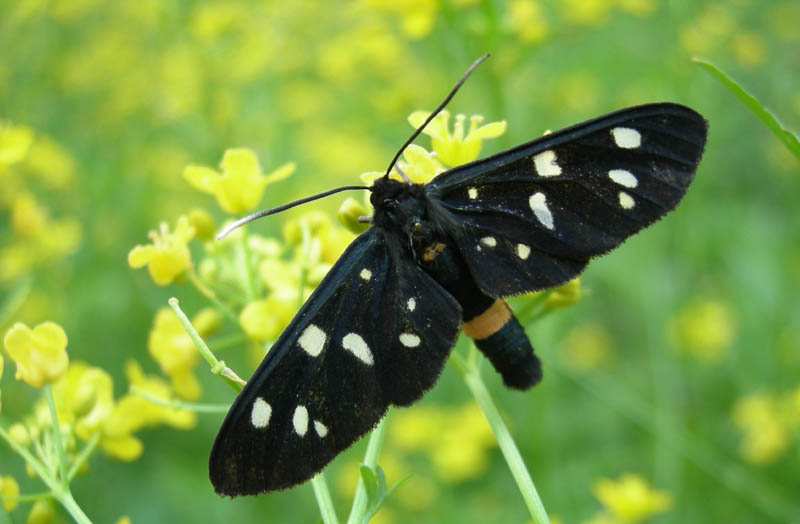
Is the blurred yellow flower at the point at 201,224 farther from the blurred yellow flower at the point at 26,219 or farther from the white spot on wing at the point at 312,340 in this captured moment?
the blurred yellow flower at the point at 26,219

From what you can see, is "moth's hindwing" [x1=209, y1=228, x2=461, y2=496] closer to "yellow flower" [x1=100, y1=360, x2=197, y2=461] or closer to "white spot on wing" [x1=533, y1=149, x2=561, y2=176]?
"white spot on wing" [x1=533, y1=149, x2=561, y2=176]

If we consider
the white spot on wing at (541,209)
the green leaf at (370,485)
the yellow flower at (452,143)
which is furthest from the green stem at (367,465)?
the yellow flower at (452,143)

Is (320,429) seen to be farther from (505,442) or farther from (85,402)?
(85,402)

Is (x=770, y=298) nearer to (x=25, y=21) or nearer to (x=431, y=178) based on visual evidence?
(x=431, y=178)

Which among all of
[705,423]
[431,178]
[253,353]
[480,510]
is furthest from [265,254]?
[705,423]

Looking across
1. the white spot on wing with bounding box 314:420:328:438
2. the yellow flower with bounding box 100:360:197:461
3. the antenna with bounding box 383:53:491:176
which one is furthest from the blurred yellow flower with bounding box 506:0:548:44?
the white spot on wing with bounding box 314:420:328:438

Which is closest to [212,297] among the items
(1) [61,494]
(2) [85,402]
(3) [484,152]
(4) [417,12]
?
(2) [85,402]

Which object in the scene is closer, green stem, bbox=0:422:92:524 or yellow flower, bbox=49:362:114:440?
green stem, bbox=0:422:92:524

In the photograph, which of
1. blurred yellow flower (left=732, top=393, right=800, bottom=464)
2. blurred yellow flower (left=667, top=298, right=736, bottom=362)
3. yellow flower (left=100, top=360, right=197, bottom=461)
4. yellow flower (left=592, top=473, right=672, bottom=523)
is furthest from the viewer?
blurred yellow flower (left=667, top=298, right=736, bottom=362)
